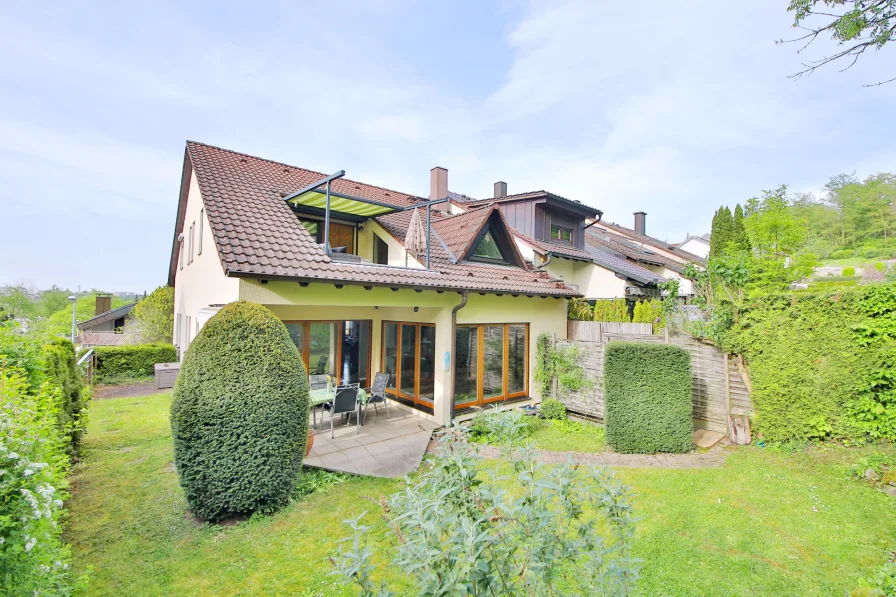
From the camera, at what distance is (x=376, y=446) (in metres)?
8.27

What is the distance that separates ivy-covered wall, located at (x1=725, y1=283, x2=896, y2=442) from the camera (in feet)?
23.4

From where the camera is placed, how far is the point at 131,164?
17.9 metres

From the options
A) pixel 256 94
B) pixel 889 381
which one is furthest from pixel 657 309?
pixel 256 94

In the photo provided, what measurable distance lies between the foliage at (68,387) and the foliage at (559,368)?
10569 millimetres

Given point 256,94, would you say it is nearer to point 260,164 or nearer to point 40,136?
point 260,164

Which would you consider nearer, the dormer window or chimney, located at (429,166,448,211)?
the dormer window

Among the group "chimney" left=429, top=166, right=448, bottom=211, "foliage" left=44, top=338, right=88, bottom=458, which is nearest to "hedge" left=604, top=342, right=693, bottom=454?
"foliage" left=44, top=338, right=88, bottom=458

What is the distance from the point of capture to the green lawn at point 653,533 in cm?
429

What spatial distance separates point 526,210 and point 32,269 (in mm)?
61385

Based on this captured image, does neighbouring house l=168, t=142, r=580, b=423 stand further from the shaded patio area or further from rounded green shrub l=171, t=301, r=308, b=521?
rounded green shrub l=171, t=301, r=308, b=521

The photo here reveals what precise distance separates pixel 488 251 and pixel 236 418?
8.91 meters

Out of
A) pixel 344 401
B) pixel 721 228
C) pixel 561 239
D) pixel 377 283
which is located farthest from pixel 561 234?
pixel 721 228

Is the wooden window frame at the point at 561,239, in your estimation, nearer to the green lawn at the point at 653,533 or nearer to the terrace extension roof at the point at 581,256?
the terrace extension roof at the point at 581,256

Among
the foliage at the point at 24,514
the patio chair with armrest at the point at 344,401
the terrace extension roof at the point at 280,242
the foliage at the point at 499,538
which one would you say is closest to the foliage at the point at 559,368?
the terrace extension roof at the point at 280,242
